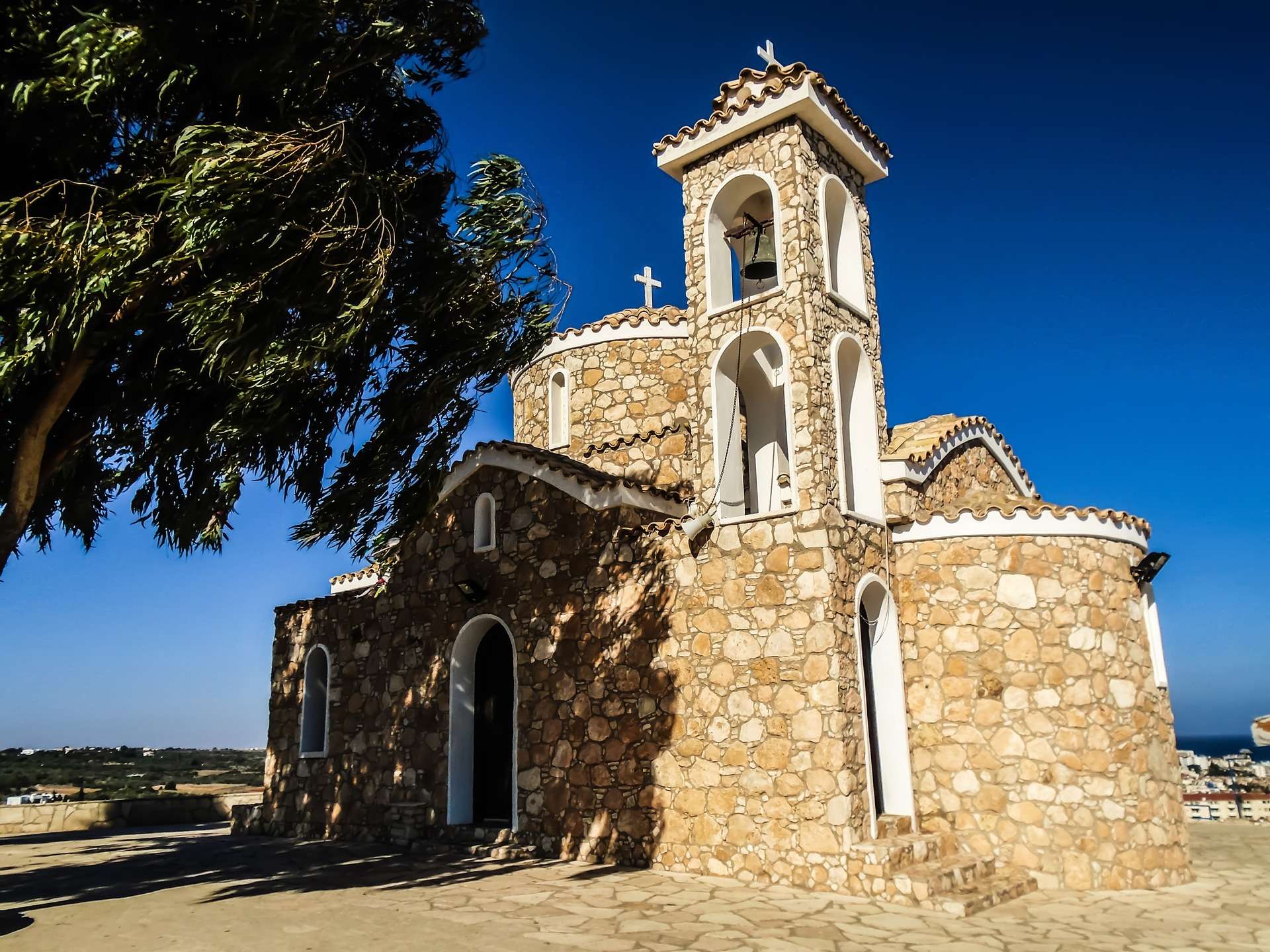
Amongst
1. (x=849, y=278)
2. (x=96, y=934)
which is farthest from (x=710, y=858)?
(x=849, y=278)

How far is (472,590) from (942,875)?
700 centimetres

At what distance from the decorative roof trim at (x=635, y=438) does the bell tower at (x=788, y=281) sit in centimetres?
206

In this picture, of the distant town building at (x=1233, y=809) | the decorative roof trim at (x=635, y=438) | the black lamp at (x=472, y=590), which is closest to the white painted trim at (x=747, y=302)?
the decorative roof trim at (x=635, y=438)

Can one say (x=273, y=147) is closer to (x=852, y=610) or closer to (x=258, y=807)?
(x=852, y=610)

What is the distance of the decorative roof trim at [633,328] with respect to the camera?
15.2m

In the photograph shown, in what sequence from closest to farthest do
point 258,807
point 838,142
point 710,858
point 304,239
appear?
point 304,239 < point 710,858 < point 838,142 < point 258,807

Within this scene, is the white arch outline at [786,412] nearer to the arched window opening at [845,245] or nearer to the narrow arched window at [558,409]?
the arched window opening at [845,245]

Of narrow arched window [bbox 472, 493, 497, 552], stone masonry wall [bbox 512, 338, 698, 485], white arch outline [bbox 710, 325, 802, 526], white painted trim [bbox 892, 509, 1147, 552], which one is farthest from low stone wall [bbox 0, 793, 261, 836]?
white painted trim [bbox 892, 509, 1147, 552]

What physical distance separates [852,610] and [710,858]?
3123 millimetres

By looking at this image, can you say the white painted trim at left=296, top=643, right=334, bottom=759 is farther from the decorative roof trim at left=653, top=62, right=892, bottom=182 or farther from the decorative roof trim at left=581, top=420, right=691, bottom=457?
the decorative roof trim at left=653, top=62, right=892, bottom=182

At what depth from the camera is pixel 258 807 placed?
16.0 meters

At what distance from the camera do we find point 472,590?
12977 mm

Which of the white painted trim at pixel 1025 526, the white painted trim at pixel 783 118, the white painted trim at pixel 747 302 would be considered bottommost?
the white painted trim at pixel 1025 526

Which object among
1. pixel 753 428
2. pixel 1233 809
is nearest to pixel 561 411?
pixel 753 428
